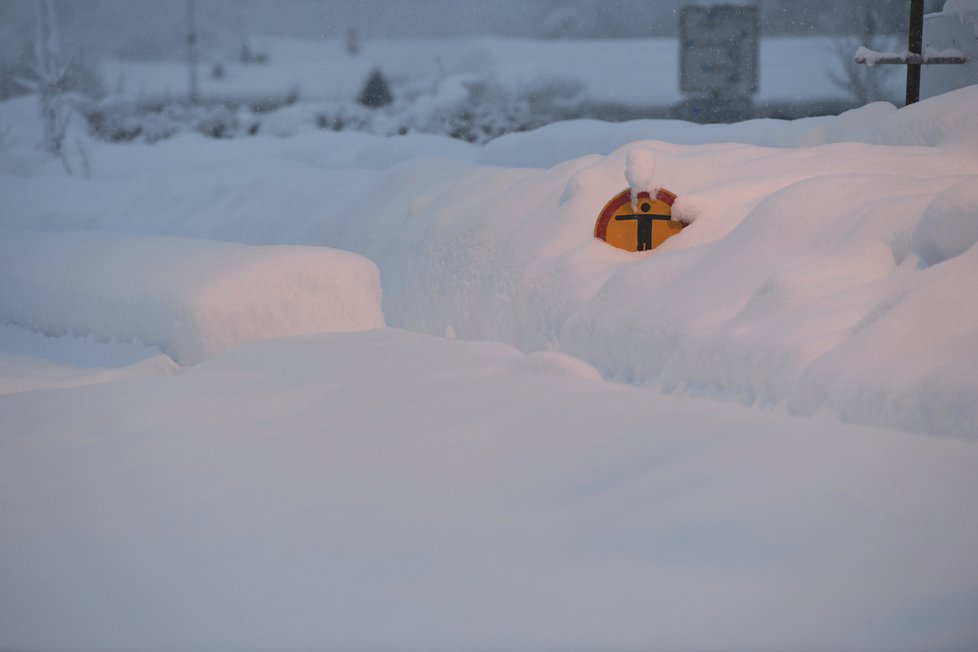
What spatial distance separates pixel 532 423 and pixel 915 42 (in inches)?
306

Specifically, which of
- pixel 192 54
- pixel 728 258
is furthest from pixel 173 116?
pixel 728 258

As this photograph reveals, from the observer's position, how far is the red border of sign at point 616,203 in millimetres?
5598

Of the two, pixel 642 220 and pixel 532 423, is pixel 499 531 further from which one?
pixel 642 220

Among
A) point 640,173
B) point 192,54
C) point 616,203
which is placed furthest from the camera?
point 192,54

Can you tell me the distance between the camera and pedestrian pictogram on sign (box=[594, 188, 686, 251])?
18.4 feet

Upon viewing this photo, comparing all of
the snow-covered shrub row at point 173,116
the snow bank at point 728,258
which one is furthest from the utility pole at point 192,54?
the snow bank at point 728,258

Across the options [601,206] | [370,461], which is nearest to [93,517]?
[370,461]

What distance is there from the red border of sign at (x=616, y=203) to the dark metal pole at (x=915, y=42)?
17.3ft

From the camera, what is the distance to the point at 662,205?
5613mm

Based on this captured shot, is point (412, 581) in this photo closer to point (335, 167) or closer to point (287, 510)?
point (287, 510)

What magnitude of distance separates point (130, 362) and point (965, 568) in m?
5.14

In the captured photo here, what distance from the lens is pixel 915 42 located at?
9.70 metres

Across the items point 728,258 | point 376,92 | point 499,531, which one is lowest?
point 499,531

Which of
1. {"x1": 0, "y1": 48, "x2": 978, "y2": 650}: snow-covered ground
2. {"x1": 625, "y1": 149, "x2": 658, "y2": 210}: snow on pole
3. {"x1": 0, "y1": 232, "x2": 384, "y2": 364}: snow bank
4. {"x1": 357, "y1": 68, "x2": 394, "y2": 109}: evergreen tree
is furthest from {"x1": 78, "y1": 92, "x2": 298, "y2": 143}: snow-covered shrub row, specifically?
{"x1": 625, "y1": 149, "x2": 658, "y2": 210}: snow on pole
